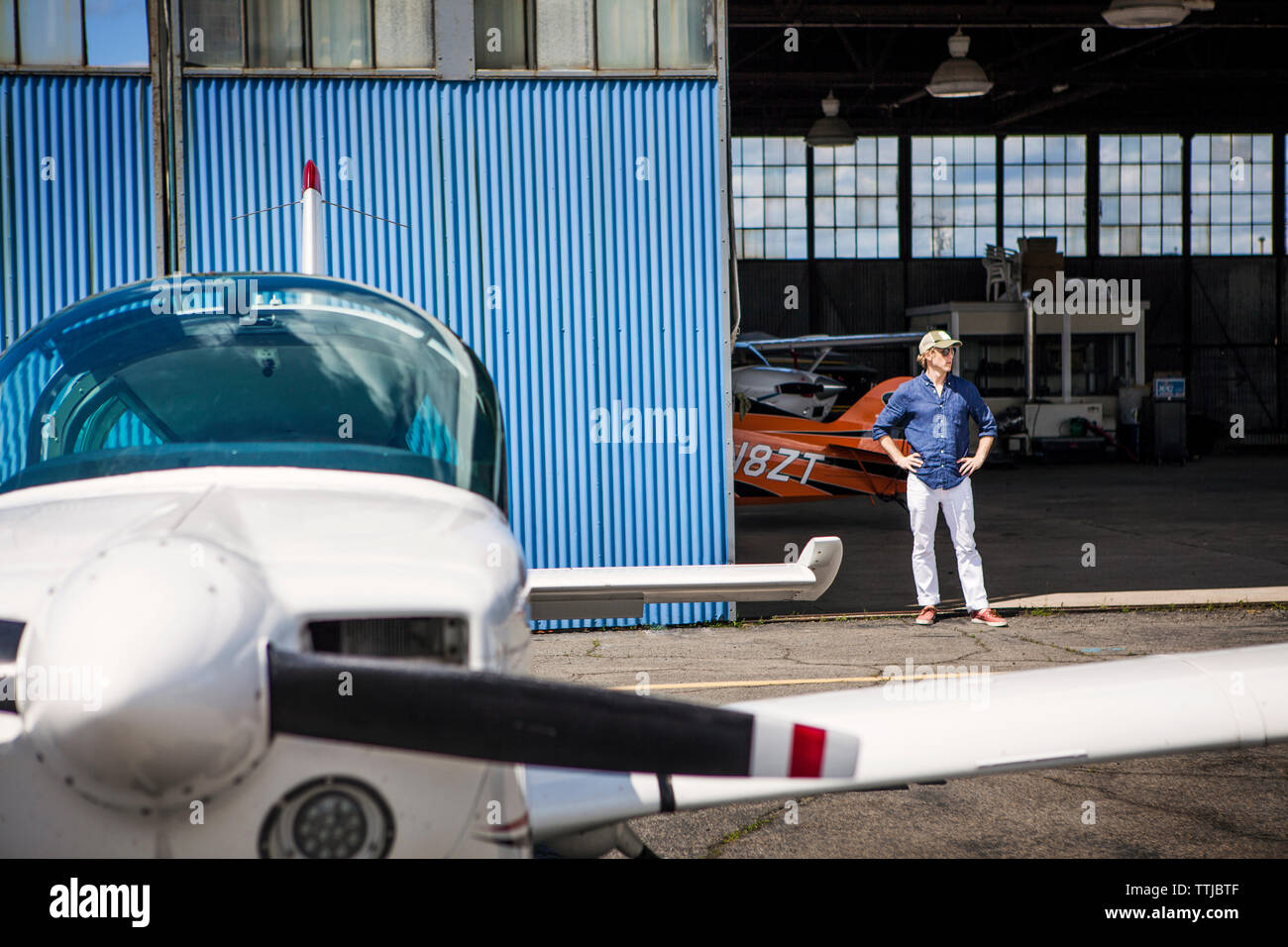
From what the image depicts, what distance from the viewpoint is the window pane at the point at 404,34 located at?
25.3 feet

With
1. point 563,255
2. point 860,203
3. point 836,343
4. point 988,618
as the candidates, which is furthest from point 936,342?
point 860,203

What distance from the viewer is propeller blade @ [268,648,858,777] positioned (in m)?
1.70

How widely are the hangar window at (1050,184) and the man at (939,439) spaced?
2258 centimetres

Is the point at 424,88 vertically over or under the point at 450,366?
over

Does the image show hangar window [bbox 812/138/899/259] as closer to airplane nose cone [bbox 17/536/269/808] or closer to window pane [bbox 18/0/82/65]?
window pane [bbox 18/0/82/65]

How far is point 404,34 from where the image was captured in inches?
305

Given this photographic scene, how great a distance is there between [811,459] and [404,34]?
592cm

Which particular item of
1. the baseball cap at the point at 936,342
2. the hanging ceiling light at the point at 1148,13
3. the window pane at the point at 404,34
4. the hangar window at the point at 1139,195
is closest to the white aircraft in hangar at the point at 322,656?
the baseball cap at the point at 936,342

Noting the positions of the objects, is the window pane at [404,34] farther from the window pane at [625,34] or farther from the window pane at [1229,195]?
the window pane at [1229,195]

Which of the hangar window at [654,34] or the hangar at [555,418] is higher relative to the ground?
the hangar window at [654,34]

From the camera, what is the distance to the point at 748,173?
92.7ft
